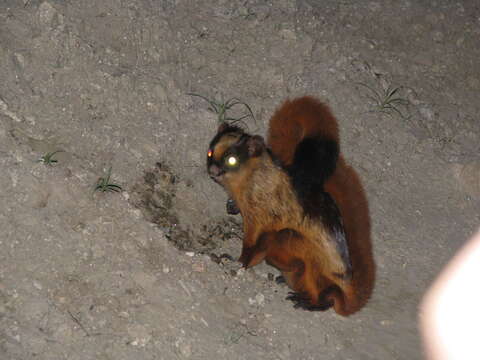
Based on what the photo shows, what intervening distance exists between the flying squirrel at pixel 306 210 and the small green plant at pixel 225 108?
56 centimetres

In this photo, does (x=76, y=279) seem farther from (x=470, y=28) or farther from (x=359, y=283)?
(x=470, y=28)

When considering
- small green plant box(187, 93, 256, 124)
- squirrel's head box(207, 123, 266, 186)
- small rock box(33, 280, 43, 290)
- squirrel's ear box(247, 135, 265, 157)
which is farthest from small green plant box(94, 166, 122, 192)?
small green plant box(187, 93, 256, 124)

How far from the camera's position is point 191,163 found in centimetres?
544

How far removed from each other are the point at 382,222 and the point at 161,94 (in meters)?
2.54

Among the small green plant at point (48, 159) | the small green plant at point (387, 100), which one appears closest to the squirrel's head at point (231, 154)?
the small green plant at point (48, 159)

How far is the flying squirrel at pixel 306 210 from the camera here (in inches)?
190

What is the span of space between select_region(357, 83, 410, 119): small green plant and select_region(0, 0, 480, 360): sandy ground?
4 cm

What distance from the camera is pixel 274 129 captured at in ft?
17.4

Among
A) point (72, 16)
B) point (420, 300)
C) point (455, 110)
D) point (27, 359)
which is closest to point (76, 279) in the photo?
point (27, 359)

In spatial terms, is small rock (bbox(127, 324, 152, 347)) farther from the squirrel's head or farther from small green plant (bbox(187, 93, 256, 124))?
small green plant (bbox(187, 93, 256, 124))

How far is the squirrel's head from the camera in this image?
495cm

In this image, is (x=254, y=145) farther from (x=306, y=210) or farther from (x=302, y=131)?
(x=306, y=210)

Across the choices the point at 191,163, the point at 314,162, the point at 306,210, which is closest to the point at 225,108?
the point at 191,163

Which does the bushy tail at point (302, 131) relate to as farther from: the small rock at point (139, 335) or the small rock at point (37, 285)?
the small rock at point (37, 285)
